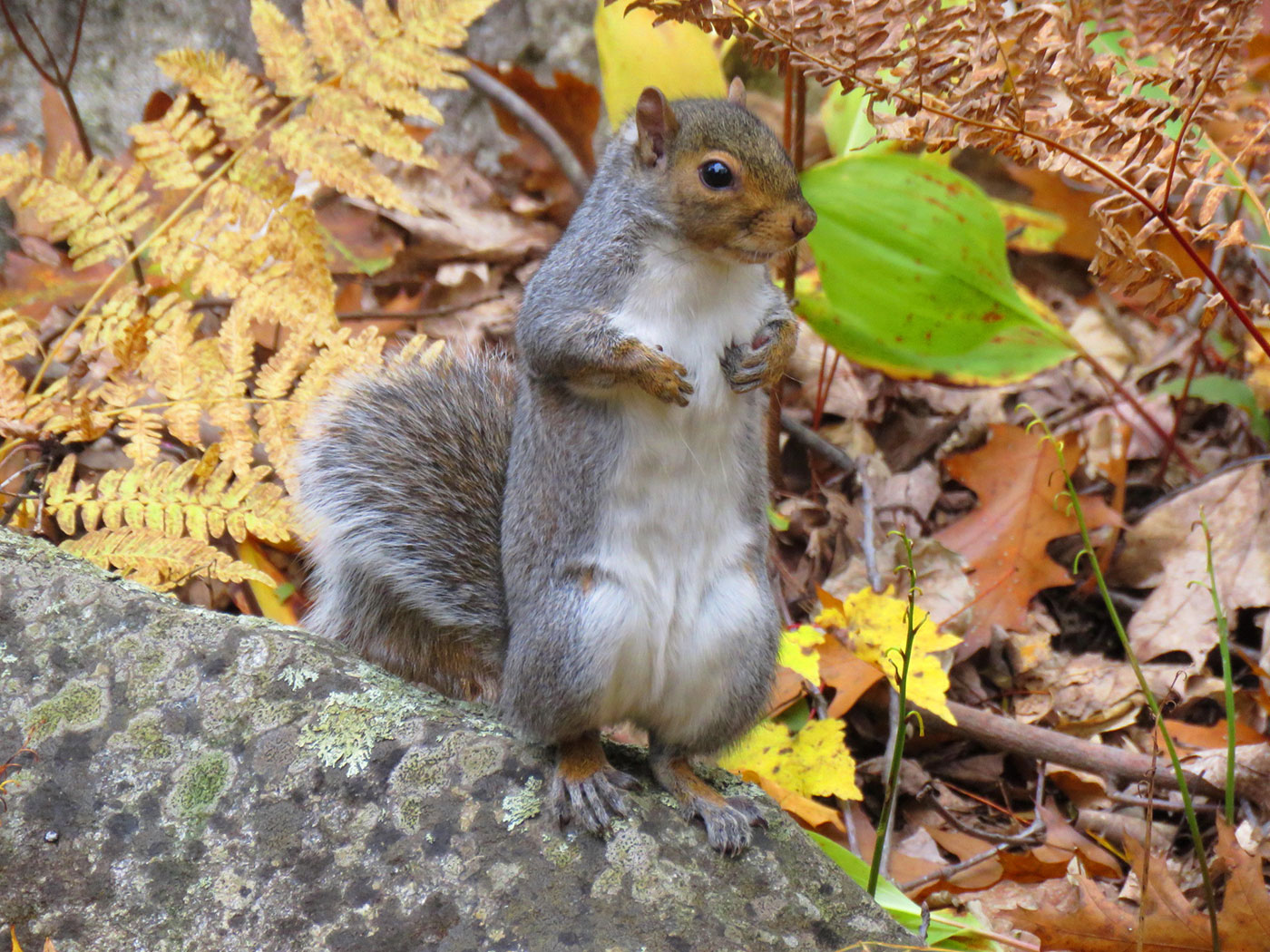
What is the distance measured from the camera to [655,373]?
146cm

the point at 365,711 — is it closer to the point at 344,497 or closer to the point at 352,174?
Result: the point at 344,497

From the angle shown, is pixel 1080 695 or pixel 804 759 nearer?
pixel 804 759

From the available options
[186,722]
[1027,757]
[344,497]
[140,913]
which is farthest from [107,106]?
[1027,757]

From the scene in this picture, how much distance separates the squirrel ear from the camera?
158 cm

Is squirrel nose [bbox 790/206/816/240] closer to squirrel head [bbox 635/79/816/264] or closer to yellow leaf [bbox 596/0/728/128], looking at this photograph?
squirrel head [bbox 635/79/816/264]

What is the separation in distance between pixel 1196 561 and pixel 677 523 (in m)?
1.37

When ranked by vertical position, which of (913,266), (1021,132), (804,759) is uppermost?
(1021,132)

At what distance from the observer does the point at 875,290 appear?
2402 mm

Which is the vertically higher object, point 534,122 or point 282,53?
point 282,53

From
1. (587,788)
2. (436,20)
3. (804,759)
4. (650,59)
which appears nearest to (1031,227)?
(650,59)

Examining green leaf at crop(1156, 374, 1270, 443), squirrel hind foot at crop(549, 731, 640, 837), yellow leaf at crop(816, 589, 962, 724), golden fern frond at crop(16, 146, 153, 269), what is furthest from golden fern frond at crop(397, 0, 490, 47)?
green leaf at crop(1156, 374, 1270, 443)

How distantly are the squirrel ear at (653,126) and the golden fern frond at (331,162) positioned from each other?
63cm

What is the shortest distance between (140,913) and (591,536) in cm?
66

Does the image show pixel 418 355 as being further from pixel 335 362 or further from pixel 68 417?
pixel 68 417
